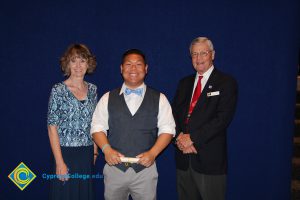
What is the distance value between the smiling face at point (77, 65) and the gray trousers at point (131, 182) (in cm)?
79

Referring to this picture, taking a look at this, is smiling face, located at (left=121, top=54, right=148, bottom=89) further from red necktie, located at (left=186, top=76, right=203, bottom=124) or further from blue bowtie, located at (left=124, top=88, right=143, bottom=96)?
red necktie, located at (left=186, top=76, right=203, bottom=124)

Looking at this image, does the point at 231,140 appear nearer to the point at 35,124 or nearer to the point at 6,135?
the point at 35,124

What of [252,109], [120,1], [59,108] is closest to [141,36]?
[120,1]

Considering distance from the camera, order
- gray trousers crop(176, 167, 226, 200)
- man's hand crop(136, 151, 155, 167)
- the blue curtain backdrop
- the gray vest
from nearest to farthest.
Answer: man's hand crop(136, 151, 155, 167) → the gray vest → gray trousers crop(176, 167, 226, 200) → the blue curtain backdrop

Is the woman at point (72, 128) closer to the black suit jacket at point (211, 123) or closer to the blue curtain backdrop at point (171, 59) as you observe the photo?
the blue curtain backdrop at point (171, 59)

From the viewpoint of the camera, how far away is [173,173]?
2.95 metres

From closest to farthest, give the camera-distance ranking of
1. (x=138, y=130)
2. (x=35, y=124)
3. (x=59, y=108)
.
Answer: (x=138, y=130)
(x=59, y=108)
(x=35, y=124)

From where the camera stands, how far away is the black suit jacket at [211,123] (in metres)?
2.16

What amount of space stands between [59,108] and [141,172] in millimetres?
813

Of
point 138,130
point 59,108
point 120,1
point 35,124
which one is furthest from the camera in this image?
point 35,124

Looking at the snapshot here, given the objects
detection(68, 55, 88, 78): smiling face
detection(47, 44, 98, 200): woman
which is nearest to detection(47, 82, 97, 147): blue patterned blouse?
detection(47, 44, 98, 200): woman

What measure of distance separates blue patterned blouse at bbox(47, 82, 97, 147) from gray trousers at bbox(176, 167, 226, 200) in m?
0.91

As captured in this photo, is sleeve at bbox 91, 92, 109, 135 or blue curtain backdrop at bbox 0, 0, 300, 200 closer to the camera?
sleeve at bbox 91, 92, 109, 135

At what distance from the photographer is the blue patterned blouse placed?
2215 mm
